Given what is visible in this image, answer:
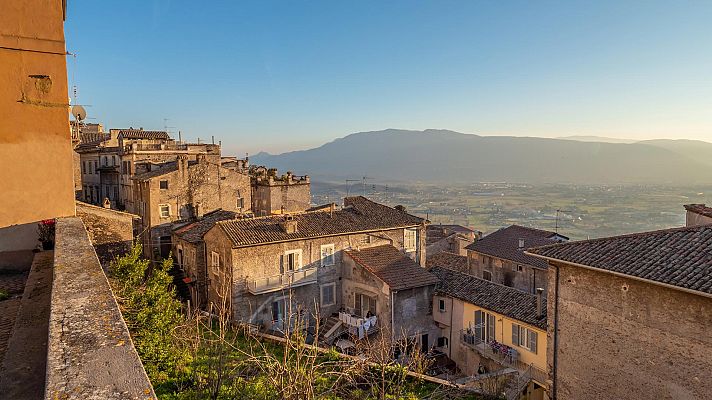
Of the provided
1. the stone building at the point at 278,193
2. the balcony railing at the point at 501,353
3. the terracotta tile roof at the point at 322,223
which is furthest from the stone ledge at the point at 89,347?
the stone building at the point at 278,193

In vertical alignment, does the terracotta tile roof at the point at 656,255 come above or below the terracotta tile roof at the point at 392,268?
above

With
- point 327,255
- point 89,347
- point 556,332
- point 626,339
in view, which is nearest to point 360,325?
point 327,255

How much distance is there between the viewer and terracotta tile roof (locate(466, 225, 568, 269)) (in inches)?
1444

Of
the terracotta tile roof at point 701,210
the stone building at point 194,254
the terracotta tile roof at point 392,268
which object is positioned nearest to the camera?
the terracotta tile roof at point 701,210

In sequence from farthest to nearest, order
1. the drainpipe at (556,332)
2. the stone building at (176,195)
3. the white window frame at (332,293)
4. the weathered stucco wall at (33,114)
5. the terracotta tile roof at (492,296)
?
the stone building at (176,195), the white window frame at (332,293), the terracotta tile roof at (492,296), the drainpipe at (556,332), the weathered stucco wall at (33,114)

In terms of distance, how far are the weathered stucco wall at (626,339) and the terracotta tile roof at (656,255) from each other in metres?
0.42

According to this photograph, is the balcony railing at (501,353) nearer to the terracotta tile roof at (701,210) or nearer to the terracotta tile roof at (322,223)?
the terracotta tile roof at (322,223)

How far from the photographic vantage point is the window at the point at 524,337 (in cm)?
2034

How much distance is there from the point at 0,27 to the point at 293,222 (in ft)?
56.5

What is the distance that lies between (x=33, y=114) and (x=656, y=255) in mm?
16768

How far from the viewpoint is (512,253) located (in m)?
37.2

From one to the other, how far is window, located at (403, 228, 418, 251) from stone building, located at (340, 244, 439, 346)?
2999 mm

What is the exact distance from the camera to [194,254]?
1097 inches

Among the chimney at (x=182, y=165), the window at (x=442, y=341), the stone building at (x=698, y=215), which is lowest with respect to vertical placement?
the window at (x=442, y=341)
